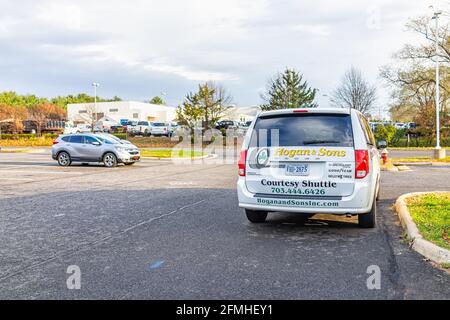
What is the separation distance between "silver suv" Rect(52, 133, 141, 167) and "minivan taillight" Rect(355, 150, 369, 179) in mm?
15254

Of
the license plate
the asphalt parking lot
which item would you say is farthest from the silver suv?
the license plate

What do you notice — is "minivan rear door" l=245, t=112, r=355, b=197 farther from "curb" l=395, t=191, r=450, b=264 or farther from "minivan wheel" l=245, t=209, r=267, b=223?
"curb" l=395, t=191, r=450, b=264

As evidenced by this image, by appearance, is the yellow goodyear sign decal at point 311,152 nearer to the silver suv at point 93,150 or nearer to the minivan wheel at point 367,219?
the minivan wheel at point 367,219

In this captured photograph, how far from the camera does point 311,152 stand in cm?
614

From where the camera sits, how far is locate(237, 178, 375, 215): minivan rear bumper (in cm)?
A: 600

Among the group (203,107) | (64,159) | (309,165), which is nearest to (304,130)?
(309,165)

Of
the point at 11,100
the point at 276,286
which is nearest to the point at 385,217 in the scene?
the point at 276,286

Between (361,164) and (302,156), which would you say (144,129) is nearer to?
(302,156)

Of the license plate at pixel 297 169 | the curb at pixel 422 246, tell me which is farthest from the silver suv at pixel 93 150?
the curb at pixel 422 246

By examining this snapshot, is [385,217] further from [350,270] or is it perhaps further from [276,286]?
[276,286]

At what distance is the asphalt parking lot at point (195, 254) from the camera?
13.4 ft

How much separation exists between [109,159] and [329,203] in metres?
15.4

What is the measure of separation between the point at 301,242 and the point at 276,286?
6.05 feet

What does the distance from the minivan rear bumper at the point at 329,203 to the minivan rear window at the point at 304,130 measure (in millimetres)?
706
